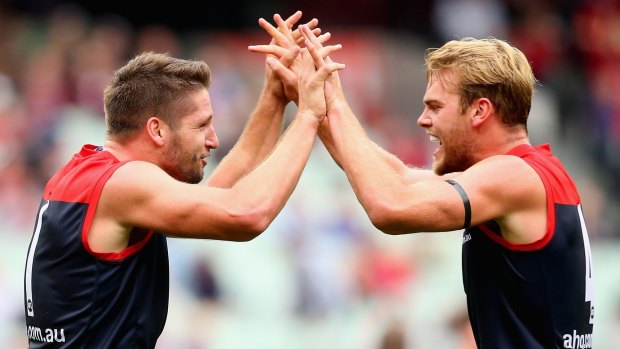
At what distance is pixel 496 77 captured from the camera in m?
6.41

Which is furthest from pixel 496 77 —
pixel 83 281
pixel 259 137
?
pixel 83 281

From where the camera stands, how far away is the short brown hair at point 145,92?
6.44 metres

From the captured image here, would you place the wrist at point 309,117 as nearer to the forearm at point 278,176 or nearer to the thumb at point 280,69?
the forearm at point 278,176

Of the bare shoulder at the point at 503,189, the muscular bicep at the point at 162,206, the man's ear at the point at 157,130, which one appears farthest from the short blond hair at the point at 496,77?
the man's ear at the point at 157,130

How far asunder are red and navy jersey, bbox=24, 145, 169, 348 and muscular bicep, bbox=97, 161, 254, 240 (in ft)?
0.32

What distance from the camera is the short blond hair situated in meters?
6.43

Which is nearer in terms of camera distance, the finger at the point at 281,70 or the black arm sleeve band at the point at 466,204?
the black arm sleeve band at the point at 466,204

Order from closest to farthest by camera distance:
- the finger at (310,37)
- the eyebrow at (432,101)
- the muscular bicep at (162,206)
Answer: the muscular bicep at (162,206) → the eyebrow at (432,101) → the finger at (310,37)

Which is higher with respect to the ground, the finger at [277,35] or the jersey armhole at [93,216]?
the finger at [277,35]

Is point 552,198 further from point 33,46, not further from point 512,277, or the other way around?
point 33,46

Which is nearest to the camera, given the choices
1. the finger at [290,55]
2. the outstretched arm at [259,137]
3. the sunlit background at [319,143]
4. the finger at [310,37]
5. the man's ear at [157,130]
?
the man's ear at [157,130]

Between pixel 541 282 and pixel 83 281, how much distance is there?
2493 mm

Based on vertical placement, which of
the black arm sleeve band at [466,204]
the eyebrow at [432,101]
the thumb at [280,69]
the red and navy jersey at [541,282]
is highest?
the thumb at [280,69]

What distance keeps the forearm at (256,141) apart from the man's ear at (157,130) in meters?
0.92
